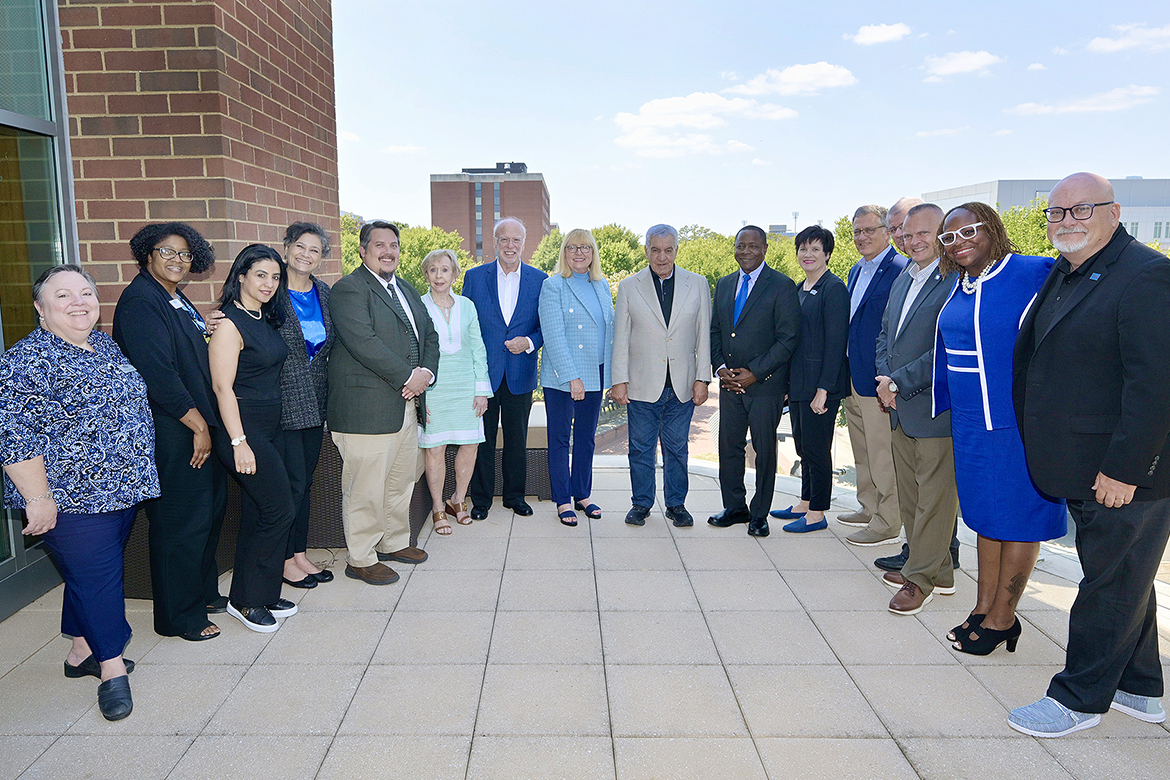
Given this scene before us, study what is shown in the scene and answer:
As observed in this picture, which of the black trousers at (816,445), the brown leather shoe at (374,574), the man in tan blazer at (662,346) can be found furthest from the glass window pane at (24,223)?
the black trousers at (816,445)

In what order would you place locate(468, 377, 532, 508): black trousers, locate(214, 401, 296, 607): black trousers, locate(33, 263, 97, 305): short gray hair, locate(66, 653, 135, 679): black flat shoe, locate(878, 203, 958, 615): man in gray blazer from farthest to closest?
locate(468, 377, 532, 508): black trousers, locate(878, 203, 958, 615): man in gray blazer, locate(214, 401, 296, 607): black trousers, locate(66, 653, 135, 679): black flat shoe, locate(33, 263, 97, 305): short gray hair

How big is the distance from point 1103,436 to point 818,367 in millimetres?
2289

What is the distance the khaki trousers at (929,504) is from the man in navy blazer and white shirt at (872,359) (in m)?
0.70

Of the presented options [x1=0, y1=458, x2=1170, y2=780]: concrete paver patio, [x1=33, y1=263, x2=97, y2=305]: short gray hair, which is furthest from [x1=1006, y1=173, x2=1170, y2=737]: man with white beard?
[x1=33, y1=263, x2=97, y2=305]: short gray hair

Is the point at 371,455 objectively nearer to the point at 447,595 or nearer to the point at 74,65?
the point at 447,595

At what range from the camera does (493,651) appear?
3.28 meters

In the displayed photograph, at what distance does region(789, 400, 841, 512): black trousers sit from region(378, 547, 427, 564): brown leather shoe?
269 centimetres

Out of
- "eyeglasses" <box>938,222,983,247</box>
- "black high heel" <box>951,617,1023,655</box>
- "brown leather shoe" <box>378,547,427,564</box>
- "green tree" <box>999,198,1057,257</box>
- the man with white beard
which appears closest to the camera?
the man with white beard

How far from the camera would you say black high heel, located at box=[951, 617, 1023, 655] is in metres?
3.27

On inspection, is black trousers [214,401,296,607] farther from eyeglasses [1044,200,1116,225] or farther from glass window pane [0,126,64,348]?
eyeglasses [1044,200,1116,225]

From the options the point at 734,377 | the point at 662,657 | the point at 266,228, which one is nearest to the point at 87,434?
the point at 266,228

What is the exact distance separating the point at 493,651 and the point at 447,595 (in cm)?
73

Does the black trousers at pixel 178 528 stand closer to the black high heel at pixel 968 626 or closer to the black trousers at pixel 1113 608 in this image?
the black high heel at pixel 968 626

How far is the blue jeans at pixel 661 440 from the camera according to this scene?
5117mm
